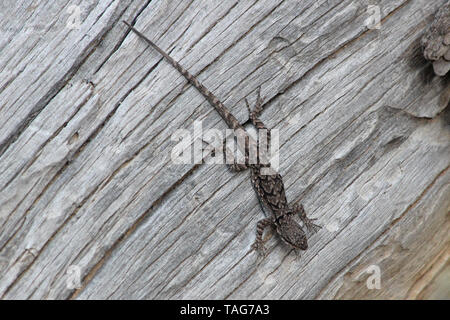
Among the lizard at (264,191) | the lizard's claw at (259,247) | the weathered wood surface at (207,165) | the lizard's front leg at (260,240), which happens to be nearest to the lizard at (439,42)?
the weathered wood surface at (207,165)

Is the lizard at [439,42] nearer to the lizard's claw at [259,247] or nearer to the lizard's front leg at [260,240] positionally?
the lizard's front leg at [260,240]

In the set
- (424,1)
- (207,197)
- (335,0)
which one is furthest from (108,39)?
(424,1)

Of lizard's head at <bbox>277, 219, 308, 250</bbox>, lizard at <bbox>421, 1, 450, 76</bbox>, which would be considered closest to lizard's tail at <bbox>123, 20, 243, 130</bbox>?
lizard's head at <bbox>277, 219, 308, 250</bbox>

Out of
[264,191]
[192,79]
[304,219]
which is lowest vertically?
[304,219]

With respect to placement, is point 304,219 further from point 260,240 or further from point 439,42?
point 439,42

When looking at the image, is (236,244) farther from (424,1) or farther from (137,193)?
(424,1)

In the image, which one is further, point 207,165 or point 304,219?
point 304,219

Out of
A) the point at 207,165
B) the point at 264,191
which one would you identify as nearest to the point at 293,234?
the point at 264,191
